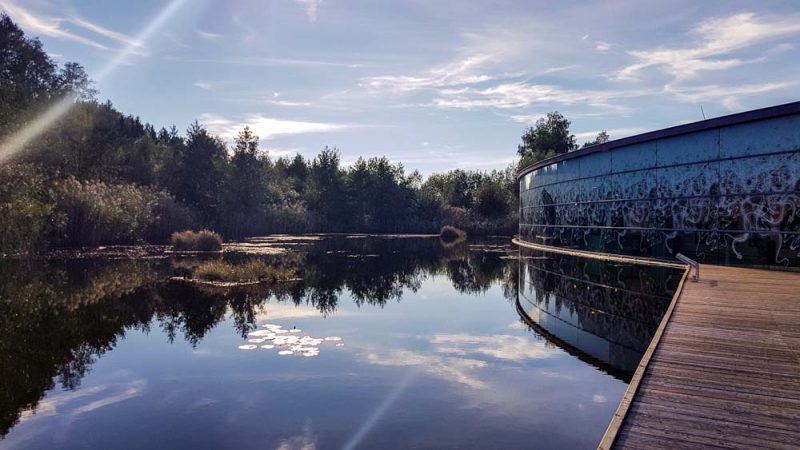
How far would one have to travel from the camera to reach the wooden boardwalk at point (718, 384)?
4398 millimetres

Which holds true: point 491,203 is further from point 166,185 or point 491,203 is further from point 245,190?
point 166,185

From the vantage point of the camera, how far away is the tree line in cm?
2797

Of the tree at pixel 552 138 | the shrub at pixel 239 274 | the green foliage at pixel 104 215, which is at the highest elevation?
the tree at pixel 552 138

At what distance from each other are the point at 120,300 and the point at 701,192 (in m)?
20.7

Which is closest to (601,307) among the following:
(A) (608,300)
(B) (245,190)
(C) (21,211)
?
(A) (608,300)

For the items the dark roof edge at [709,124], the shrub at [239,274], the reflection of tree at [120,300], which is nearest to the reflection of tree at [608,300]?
the reflection of tree at [120,300]

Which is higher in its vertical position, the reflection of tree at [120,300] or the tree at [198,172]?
the tree at [198,172]

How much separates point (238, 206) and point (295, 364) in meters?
48.7

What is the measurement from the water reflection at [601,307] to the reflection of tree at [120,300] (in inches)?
83.4

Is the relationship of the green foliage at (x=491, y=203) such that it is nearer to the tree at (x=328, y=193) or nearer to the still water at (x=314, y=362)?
the tree at (x=328, y=193)

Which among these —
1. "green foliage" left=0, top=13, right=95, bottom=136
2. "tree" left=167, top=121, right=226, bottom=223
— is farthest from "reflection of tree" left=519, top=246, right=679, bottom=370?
"tree" left=167, top=121, right=226, bottom=223

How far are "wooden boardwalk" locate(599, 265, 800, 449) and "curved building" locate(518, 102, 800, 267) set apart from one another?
9524mm

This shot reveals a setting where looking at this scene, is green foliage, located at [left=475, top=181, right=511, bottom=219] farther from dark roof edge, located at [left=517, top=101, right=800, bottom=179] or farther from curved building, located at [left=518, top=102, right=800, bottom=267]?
dark roof edge, located at [left=517, top=101, right=800, bottom=179]

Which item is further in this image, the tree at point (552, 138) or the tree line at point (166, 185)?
the tree at point (552, 138)
